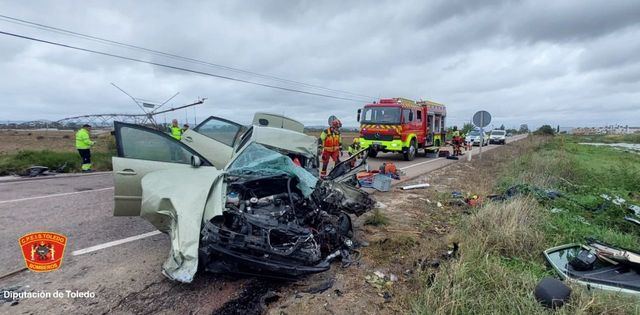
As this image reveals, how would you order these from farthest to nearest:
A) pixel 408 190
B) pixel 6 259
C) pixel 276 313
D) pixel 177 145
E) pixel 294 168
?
pixel 408 190 < pixel 177 145 < pixel 294 168 < pixel 6 259 < pixel 276 313

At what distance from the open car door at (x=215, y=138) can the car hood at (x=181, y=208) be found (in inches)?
82.2

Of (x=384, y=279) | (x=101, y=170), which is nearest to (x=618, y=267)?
(x=384, y=279)

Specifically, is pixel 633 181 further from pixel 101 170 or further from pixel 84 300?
pixel 101 170

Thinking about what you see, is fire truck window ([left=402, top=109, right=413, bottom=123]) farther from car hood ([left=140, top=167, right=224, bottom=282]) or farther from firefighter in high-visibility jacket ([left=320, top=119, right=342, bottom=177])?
car hood ([left=140, top=167, right=224, bottom=282])

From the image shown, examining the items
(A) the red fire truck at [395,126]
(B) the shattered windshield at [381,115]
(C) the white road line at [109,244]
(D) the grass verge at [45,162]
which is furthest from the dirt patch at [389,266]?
(D) the grass verge at [45,162]

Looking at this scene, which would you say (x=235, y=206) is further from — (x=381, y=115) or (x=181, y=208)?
(x=381, y=115)

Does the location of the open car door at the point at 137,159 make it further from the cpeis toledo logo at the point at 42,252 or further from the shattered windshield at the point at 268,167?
the cpeis toledo logo at the point at 42,252

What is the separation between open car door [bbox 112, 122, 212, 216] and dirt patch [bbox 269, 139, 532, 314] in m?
2.12

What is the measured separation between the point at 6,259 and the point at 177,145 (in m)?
2.13

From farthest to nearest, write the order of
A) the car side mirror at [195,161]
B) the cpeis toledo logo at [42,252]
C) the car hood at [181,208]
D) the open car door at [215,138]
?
the open car door at [215,138]
the car side mirror at [195,161]
the cpeis toledo logo at [42,252]
the car hood at [181,208]

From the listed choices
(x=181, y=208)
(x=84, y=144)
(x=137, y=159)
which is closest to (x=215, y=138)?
(x=137, y=159)

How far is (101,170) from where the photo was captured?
405 inches

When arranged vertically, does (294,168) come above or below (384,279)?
above

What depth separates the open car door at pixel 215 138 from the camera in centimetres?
555
